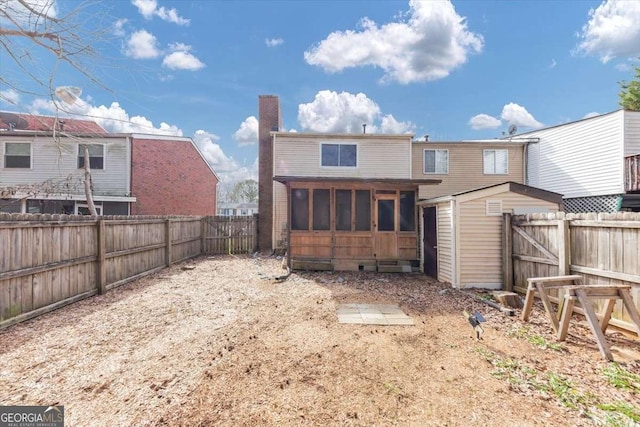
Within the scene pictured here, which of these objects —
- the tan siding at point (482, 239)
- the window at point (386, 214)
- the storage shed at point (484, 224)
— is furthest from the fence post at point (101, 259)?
the tan siding at point (482, 239)

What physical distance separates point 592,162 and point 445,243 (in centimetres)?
1011

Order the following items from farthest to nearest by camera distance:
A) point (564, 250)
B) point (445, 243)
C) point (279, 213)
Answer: point (279, 213), point (445, 243), point (564, 250)

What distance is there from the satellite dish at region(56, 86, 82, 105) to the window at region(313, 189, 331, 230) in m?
6.88

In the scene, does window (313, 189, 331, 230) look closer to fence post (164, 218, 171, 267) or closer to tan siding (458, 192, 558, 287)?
tan siding (458, 192, 558, 287)

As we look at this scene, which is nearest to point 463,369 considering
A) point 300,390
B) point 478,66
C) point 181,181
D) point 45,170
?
point 300,390

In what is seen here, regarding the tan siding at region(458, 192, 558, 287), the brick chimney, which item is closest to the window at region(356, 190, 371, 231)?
the tan siding at region(458, 192, 558, 287)

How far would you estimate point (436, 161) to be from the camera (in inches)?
531

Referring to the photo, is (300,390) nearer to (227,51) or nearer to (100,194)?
(227,51)

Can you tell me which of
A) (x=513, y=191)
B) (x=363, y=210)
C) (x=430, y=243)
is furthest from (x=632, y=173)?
(x=363, y=210)

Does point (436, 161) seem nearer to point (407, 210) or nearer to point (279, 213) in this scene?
point (407, 210)

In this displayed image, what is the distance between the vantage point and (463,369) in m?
3.31

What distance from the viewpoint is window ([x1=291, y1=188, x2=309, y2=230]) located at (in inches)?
379

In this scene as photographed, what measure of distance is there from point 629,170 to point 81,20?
1665cm

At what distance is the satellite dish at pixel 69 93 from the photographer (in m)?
3.05
